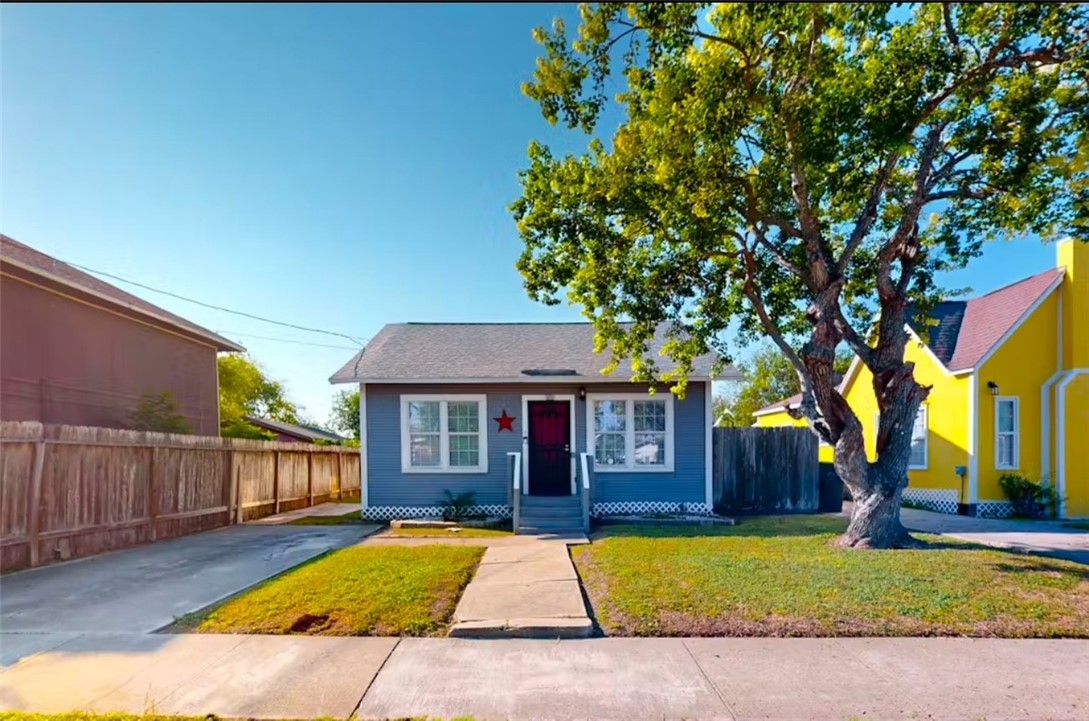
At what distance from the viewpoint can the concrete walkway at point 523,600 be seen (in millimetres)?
4789

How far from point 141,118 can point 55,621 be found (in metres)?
7.14

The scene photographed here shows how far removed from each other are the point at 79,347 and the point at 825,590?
1343 centimetres

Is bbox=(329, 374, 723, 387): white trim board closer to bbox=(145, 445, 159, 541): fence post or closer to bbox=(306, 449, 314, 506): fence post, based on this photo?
bbox=(145, 445, 159, 541): fence post

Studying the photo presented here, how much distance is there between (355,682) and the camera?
3.84m

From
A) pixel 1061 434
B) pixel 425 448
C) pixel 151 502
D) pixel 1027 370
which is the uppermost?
pixel 1027 370

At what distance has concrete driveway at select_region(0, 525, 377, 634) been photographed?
16.9 feet

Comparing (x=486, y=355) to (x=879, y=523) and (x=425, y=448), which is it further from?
(x=879, y=523)

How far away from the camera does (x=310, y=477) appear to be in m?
16.3

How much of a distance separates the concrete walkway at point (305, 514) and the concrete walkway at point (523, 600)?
21.5 ft

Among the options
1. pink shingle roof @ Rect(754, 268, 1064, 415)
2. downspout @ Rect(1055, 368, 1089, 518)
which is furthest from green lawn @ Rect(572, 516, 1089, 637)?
downspout @ Rect(1055, 368, 1089, 518)

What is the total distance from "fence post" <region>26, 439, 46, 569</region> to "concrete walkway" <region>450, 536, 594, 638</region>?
581cm

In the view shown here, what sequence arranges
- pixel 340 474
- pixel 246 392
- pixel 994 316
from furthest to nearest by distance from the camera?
pixel 246 392, pixel 340 474, pixel 994 316

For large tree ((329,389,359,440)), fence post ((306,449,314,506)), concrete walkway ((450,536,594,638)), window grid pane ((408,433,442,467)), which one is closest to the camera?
concrete walkway ((450,536,594,638))

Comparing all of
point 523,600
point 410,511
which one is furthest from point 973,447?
point 410,511
